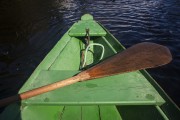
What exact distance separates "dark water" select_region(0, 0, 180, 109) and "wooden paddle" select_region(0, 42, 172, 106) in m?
2.23

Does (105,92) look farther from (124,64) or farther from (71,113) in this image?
(71,113)

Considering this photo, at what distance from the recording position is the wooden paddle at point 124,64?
10.0 ft

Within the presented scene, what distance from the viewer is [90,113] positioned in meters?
3.90


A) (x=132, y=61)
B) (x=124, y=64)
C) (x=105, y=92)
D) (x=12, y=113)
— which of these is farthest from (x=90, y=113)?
(x=12, y=113)

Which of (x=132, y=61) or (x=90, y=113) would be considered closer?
(x=132, y=61)

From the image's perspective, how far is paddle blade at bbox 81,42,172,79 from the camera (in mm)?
3309

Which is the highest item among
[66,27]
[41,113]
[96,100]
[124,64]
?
[124,64]

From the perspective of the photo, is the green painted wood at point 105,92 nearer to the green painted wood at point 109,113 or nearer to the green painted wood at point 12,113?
the green painted wood at point 12,113

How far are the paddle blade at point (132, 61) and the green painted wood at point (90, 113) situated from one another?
0.98 metres

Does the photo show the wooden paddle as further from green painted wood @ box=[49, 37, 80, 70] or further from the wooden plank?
green painted wood @ box=[49, 37, 80, 70]

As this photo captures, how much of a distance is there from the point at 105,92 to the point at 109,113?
947mm

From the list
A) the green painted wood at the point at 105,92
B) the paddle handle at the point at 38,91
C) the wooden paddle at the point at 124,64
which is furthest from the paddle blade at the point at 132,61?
the paddle handle at the point at 38,91

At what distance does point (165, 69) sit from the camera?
664cm

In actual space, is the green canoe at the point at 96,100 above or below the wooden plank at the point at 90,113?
above
